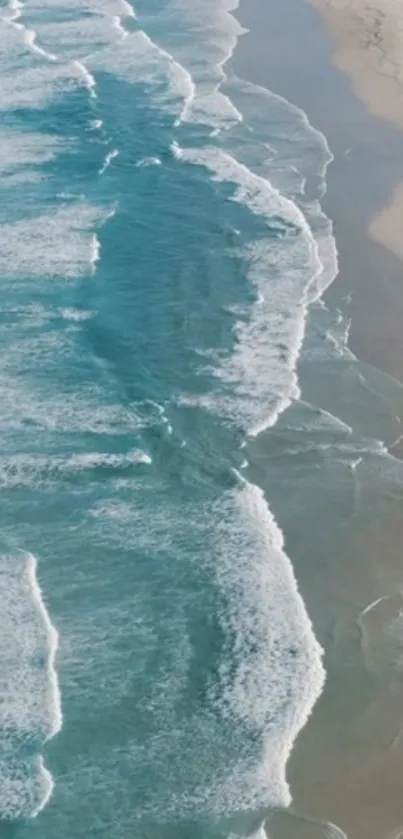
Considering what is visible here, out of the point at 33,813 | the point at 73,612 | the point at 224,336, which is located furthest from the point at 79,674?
the point at 224,336

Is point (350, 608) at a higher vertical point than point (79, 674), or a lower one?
higher

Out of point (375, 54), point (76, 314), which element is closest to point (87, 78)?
point (375, 54)

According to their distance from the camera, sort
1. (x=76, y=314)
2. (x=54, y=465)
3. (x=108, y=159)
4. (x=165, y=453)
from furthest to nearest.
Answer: (x=108, y=159)
(x=76, y=314)
(x=165, y=453)
(x=54, y=465)

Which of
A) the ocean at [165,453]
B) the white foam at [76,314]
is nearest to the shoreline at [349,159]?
the ocean at [165,453]

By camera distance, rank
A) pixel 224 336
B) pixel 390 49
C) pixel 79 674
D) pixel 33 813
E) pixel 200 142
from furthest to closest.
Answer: pixel 390 49, pixel 200 142, pixel 224 336, pixel 79 674, pixel 33 813

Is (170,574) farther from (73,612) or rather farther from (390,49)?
(390,49)

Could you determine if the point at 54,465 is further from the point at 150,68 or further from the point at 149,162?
the point at 150,68
